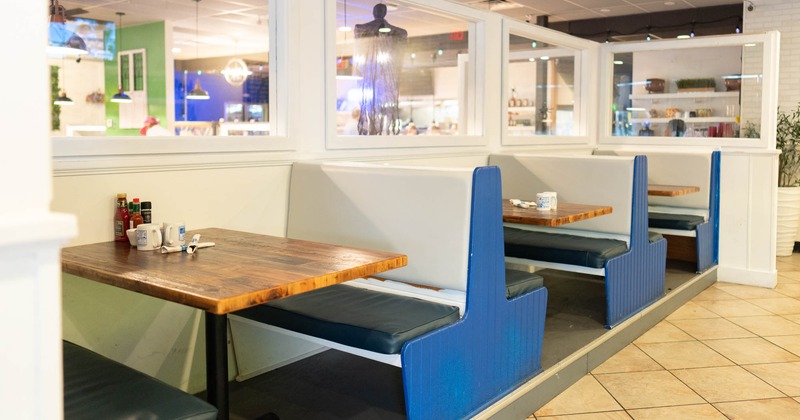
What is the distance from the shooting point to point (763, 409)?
130 inches

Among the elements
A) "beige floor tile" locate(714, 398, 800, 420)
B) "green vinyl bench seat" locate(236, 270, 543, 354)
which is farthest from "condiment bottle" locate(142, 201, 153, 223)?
"beige floor tile" locate(714, 398, 800, 420)

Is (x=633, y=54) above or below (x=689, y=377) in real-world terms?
above

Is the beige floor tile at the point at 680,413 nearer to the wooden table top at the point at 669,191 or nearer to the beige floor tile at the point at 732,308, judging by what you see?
the beige floor tile at the point at 732,308

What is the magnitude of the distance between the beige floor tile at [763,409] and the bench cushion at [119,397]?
2.50 meters

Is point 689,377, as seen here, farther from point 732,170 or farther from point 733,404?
point 732,170

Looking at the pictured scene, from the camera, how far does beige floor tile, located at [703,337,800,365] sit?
4.03 metres

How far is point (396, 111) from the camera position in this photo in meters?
4.58

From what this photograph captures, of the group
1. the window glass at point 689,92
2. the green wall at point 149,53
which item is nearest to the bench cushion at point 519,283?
the green wall at point 149,53

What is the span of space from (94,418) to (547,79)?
5747 mm

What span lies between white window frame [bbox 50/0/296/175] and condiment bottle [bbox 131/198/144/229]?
0.54 feet

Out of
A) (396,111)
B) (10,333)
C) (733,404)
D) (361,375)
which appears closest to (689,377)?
(733,404)

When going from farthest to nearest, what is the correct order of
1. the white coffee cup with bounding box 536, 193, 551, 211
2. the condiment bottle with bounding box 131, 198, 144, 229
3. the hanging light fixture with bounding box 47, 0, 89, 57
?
1. the white coffee cup with bounding box 536, 193, 551, 211
2. the hanging light fixture with bounding box 47, 0, 89, 57
3. the condiment bottle with bounding box 131, 198, 144, 229

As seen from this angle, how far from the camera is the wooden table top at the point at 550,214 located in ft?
11.8

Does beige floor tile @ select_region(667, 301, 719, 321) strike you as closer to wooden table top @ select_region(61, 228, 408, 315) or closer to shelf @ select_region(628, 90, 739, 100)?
shelf @ select_region(628, 90, 739, 100)
